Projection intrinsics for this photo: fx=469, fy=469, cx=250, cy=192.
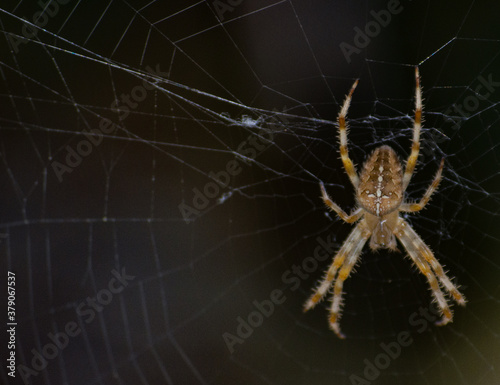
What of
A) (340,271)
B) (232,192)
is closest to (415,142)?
(340,271)

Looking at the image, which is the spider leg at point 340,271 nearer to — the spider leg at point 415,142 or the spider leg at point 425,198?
the spider leg at point 425,198

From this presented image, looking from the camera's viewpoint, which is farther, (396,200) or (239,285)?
(239,285)

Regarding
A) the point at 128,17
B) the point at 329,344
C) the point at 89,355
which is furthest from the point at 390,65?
the point at 89,355

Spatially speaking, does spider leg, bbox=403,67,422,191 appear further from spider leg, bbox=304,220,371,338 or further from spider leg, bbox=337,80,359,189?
spider leg, bbox=304,220,371,338

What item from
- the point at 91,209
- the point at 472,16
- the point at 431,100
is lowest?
the point at 91,209

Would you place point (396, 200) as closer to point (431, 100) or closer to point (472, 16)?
point (431, 100)

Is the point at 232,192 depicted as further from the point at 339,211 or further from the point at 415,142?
the point at 415,142
